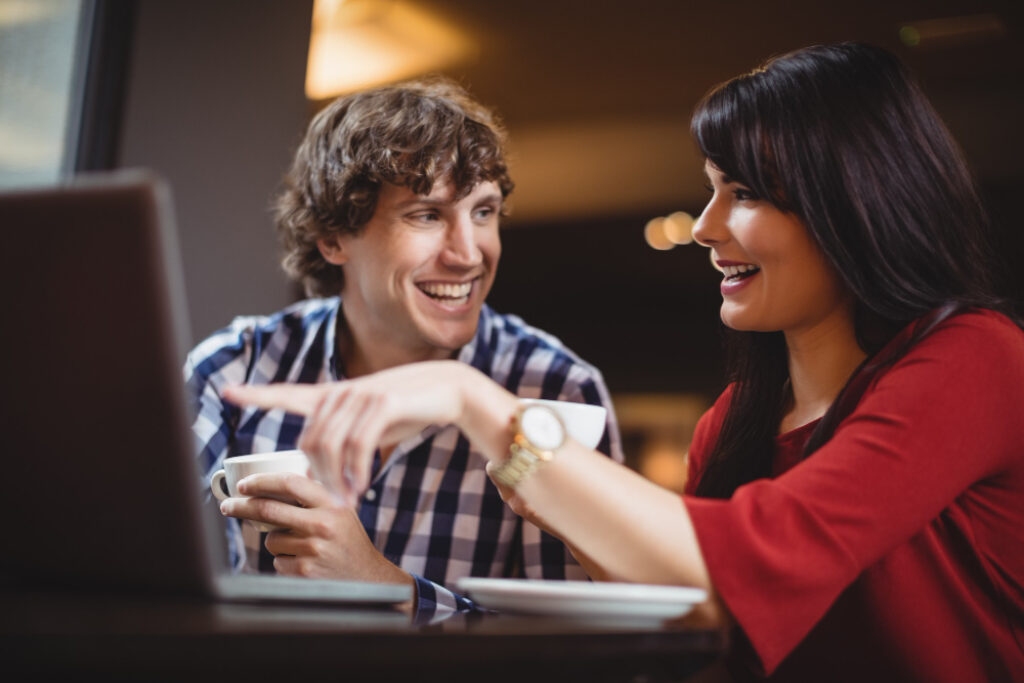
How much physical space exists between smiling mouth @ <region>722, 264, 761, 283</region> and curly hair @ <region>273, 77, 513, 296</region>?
654 mm

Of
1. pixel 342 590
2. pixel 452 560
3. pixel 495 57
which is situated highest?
pixel 495 57

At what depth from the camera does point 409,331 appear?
174 centimetres

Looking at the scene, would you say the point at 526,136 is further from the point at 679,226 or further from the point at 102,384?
the point at 102,384

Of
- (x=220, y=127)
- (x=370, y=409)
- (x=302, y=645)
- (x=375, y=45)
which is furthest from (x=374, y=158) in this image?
(x=375, y=45)

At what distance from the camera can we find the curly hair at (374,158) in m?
1.74

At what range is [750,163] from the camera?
1125 mm

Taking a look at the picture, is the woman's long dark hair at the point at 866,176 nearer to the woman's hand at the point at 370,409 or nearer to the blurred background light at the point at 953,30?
the woman's hand at the point at 370,409

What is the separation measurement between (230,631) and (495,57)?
4194 millimetres

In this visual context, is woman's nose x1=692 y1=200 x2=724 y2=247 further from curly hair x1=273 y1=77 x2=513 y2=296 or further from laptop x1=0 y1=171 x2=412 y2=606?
laptop x1=0 y1=171 x2=412 y2=606

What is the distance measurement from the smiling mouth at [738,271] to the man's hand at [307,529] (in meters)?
0.62

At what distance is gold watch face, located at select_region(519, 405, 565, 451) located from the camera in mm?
795

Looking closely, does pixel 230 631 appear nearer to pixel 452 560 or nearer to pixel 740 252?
pixel 740 252

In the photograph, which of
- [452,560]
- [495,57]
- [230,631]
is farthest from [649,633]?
[495,57]

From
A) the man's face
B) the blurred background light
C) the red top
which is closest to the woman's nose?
the red top
